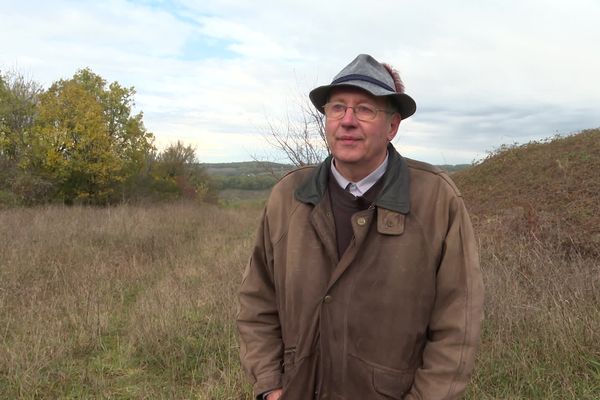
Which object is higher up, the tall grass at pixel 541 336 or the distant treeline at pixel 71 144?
the distant treeline at pixel 71 144

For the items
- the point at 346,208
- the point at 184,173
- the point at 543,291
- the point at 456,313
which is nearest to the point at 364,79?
the point at 346,208

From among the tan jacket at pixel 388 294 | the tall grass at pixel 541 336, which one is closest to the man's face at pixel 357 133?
the tan jacket at pixel 388 294

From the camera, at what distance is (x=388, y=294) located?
67.5 inches

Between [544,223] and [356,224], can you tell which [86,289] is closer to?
[356,224]

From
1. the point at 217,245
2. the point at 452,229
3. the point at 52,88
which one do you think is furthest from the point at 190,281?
the point at 52,88

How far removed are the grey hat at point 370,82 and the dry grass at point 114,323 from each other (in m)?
2.71

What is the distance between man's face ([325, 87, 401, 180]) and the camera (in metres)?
1.76

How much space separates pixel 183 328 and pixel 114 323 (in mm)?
1104

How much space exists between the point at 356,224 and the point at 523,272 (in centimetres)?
433

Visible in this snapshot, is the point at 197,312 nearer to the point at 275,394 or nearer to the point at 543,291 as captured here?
the point at 275,394

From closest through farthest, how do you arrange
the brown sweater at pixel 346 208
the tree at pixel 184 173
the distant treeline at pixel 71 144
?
the brown sweater at pixel 346 208 → the distant treeline at pixel 71 144 → the tree at pixel 184 173

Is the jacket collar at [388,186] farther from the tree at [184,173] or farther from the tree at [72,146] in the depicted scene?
the tree at [184,173]

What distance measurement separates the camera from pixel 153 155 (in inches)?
1315

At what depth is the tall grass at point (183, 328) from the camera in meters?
3.64
